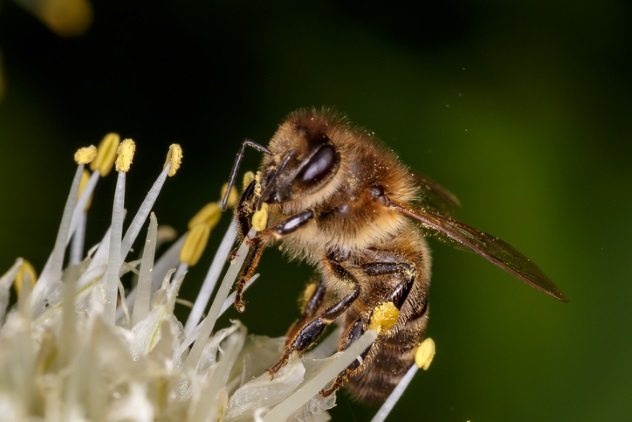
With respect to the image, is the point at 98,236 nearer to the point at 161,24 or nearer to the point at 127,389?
the point at 161,24

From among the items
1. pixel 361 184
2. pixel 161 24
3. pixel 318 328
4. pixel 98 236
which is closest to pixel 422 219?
pixel 361 184

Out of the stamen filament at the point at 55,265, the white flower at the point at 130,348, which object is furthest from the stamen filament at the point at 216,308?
the stamen filament at the point at 55,265

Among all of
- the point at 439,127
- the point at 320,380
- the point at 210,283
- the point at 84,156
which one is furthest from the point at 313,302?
the point at 439,127

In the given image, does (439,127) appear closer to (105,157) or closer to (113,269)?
(105,157)

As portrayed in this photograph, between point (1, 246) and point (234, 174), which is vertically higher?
point (234, 174)

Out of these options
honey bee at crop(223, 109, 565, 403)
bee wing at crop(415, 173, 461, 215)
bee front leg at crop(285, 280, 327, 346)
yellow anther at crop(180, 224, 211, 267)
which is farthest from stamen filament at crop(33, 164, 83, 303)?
bee wing at crop(415, 173, 461, 215)
